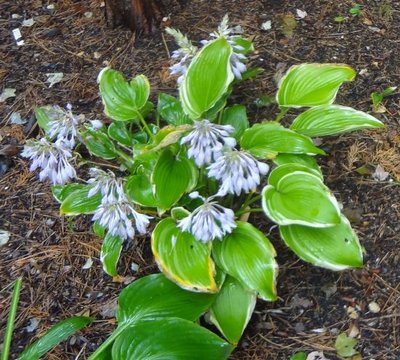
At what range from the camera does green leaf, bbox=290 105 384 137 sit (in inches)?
92.6

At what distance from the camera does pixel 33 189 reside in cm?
284

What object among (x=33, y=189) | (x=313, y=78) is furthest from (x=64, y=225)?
(x=313, y=78)

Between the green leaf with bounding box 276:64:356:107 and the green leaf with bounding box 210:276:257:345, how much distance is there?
767mm

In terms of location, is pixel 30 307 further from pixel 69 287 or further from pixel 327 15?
pixel 327 15

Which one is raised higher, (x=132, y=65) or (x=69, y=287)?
(x=132, y=65)

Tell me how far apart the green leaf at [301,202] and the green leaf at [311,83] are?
0.41 m

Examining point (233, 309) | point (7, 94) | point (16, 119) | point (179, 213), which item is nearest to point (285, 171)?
point (179, 213)

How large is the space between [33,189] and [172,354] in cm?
115

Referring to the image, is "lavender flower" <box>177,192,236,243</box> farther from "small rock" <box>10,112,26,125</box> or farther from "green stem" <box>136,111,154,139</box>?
"small rock" <box>10,112,26,125</box>

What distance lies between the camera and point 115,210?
210 cm

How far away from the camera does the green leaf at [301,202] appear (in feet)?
6.81

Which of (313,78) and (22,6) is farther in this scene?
(22,6)

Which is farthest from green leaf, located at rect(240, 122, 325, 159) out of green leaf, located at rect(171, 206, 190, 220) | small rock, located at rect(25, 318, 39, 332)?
small rock, located at rect(25, 318, 39, 332)

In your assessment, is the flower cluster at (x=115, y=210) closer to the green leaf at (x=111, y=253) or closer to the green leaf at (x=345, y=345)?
the green leaf at (x=111, y=253)
